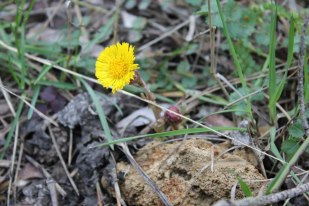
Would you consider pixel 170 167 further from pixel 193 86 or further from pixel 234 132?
pixel 193 86

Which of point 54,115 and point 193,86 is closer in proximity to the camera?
point 54,115

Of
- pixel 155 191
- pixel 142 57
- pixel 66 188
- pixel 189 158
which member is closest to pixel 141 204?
pixel 155 191

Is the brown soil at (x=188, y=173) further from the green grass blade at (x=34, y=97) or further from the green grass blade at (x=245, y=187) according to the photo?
the green grass blade at (x=34, y=97)

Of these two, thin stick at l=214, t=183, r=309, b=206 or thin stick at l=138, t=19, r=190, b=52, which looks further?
thin stick at l=138, t=19, r=190, b=52

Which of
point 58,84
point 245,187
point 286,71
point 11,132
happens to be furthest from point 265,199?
point 58,84

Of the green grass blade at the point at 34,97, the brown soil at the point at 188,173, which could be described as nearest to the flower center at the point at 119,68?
the brown soil at the point at 188,173

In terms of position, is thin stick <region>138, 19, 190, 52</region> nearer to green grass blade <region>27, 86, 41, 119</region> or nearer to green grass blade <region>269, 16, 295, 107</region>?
green grass blade <region>27, 86, 41, 119</region>

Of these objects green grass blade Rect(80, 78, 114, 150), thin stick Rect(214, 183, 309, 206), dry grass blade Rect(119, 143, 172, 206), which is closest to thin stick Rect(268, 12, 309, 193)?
thin stick Rect(214, 183, 309, 206)
